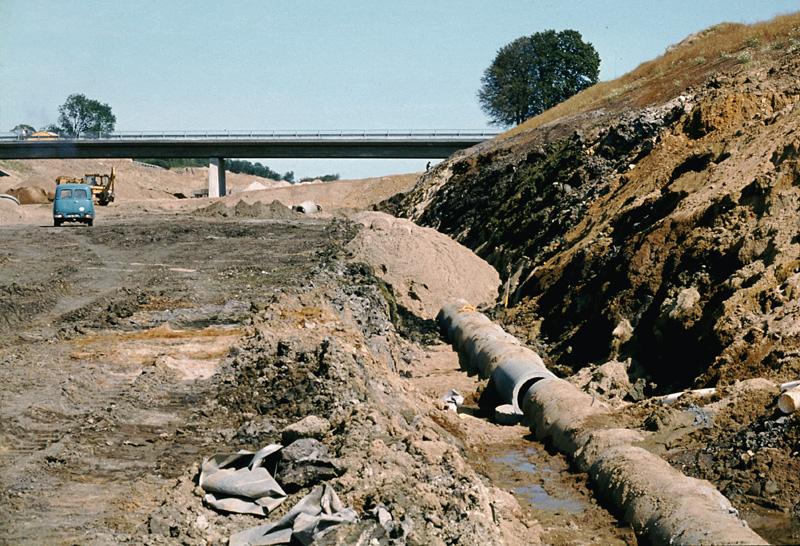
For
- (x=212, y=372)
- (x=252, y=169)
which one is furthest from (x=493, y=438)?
(x=252, y=169)

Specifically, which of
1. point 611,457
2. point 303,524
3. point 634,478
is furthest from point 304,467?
point 611,457

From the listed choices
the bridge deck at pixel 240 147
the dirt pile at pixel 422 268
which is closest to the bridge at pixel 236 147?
the bridge deck at pixel 240 147

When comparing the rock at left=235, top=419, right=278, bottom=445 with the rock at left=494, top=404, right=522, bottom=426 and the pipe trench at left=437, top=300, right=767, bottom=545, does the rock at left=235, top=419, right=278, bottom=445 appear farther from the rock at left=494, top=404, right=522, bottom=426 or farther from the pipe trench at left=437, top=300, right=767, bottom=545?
the rock at left=494, top=404, right=522, bottom=426

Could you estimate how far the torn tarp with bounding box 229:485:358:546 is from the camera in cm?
666

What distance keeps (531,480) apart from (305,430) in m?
3.51

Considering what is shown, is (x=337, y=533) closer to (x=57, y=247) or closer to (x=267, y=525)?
(x=267, y=525)

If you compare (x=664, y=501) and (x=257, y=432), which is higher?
(x=257, y=432)

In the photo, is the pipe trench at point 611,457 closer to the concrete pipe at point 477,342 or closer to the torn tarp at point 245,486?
the concrete pipe at point 477,342

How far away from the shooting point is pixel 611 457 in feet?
32.5

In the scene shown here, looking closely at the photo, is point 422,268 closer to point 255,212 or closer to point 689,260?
point 689,260

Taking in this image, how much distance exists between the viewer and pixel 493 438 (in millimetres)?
12328

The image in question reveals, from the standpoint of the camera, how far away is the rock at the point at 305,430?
828 cm

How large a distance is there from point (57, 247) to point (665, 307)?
19.7m

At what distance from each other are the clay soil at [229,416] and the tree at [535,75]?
6016 cm
